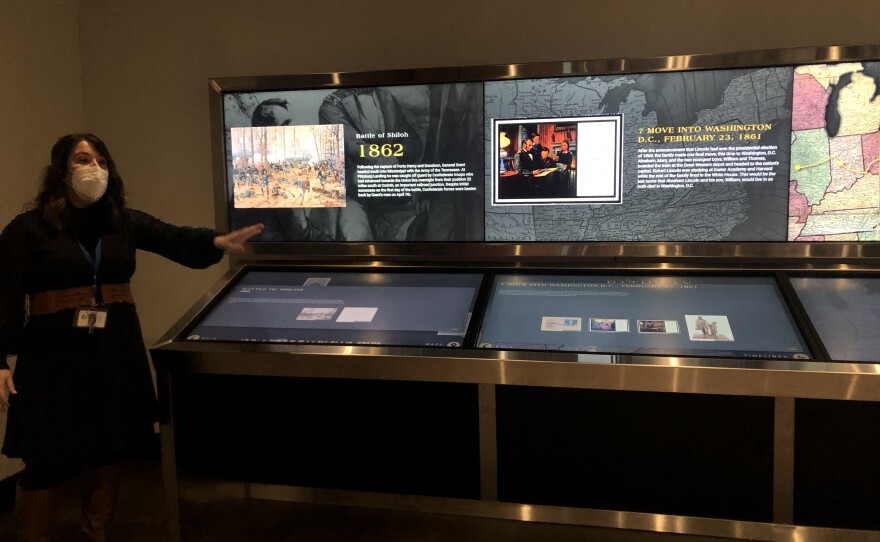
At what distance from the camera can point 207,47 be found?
358 centimetres

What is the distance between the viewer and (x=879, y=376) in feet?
6.92

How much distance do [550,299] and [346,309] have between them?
831 millimetres

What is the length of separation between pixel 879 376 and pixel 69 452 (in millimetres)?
2779

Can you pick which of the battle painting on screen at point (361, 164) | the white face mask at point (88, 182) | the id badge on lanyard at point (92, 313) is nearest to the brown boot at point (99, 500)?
the id badge on lanyard at point (92, 313)

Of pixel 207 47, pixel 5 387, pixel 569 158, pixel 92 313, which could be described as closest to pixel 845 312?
pixel 569 158

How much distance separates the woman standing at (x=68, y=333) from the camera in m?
2.37

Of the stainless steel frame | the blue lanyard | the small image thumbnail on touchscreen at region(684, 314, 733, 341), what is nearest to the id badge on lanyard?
the blue lanyard

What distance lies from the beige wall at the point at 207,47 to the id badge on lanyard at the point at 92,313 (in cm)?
122

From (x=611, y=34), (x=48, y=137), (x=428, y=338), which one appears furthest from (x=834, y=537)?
(x=48, y=137)

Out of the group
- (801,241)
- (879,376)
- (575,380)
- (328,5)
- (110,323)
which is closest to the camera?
(879,376)

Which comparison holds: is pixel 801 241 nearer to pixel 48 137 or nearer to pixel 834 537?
pixel 834 537

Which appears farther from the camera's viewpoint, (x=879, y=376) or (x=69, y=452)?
(x=69, y=452)

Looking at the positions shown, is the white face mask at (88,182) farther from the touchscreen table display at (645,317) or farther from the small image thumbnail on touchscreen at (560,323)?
the small image thumbnail on touchscreen at (560,323)

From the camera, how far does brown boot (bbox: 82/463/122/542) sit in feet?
8.63
